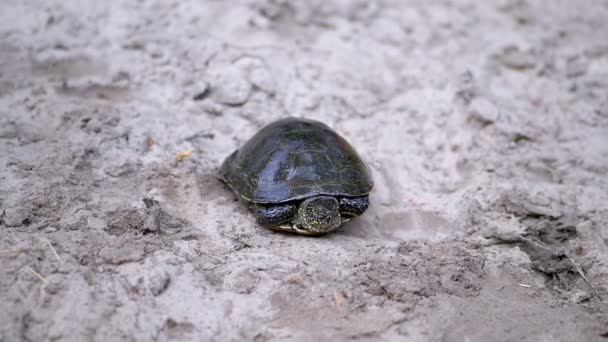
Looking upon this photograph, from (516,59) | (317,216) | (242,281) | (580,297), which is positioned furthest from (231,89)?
(580,297)

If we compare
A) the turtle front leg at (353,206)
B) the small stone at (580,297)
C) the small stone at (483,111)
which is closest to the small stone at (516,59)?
the small stone at (483,111)

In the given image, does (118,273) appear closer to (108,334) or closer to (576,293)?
(108,334)

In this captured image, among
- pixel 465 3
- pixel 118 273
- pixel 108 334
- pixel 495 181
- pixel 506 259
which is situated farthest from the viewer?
pixel 465 3

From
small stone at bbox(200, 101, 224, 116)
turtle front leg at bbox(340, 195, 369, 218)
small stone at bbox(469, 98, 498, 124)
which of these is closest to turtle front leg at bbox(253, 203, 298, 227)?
turtle front leg at bbox(340, 195, 369, 218)

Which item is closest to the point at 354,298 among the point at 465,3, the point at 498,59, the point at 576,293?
the point at 576,293

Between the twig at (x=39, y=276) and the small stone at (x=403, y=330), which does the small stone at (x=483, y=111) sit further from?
the twig at (x=39, y=276)

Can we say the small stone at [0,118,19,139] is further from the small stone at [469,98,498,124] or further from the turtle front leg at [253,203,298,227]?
the small stone at [469,98,498,124]

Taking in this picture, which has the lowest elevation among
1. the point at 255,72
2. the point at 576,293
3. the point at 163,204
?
the point at 576,293
